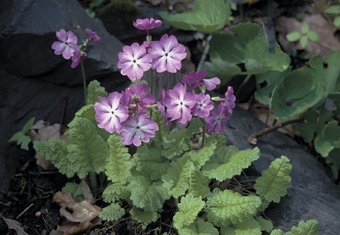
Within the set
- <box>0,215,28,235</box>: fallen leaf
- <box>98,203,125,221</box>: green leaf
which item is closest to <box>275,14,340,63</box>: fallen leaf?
<box>98,203,125,221</box>: green leaf

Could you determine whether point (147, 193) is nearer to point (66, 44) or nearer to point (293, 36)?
point (66, 44)

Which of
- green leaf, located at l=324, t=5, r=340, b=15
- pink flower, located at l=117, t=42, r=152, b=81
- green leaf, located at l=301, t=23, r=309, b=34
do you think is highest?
pink flower, located at l=117, t=42, r=152, b=81

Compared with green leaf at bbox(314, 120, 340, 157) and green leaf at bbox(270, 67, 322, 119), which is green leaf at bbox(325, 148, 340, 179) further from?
green leaf at bbox(270, 67, 322, 119)

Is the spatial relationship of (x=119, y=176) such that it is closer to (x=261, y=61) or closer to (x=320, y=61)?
(x=261, y=61)

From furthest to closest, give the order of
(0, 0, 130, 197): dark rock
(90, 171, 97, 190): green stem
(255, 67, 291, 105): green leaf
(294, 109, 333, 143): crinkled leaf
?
(255, 67, 291, 105): green leaf, (294, 109, 333, 143): crinkled leaf, (0, 0, 130, 197): dark rock, (90, 171, 97, 190): green stem

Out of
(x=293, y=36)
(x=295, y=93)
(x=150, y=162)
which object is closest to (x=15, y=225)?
(x=150, y=162)

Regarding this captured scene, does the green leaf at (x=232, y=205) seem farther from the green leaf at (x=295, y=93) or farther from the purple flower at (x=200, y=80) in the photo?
the green leaf at (x=295, y=93)
